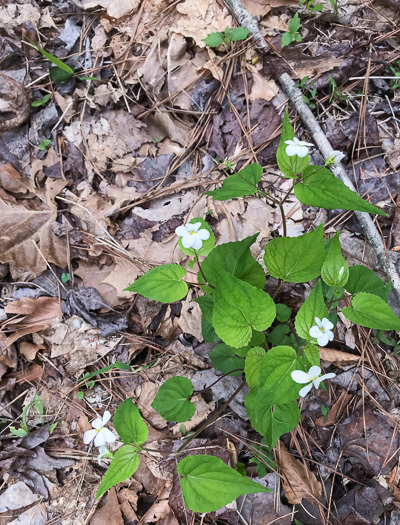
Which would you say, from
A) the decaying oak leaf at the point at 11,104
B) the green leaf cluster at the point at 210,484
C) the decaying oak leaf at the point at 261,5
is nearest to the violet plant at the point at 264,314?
the green leaf cluster at the point at 210,484

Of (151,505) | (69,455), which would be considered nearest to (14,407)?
(69,455)

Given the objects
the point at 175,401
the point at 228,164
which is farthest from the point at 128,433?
the point at 228,164

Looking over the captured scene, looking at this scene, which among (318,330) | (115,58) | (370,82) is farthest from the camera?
(115,58)

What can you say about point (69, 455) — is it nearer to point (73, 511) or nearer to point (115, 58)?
point (73, 511)

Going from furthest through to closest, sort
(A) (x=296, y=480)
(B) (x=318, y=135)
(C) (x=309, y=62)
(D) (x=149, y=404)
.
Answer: (C) (x=309, y=62)
(B) (x=318, y=135)
(D) (x=149, y=404)
(A) (x=296, y=480)

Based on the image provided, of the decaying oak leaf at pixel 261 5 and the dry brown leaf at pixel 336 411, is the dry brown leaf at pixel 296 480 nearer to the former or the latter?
the dry brown leaf at pixel 336 411

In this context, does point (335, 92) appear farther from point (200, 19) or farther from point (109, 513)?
point (109, 513)
